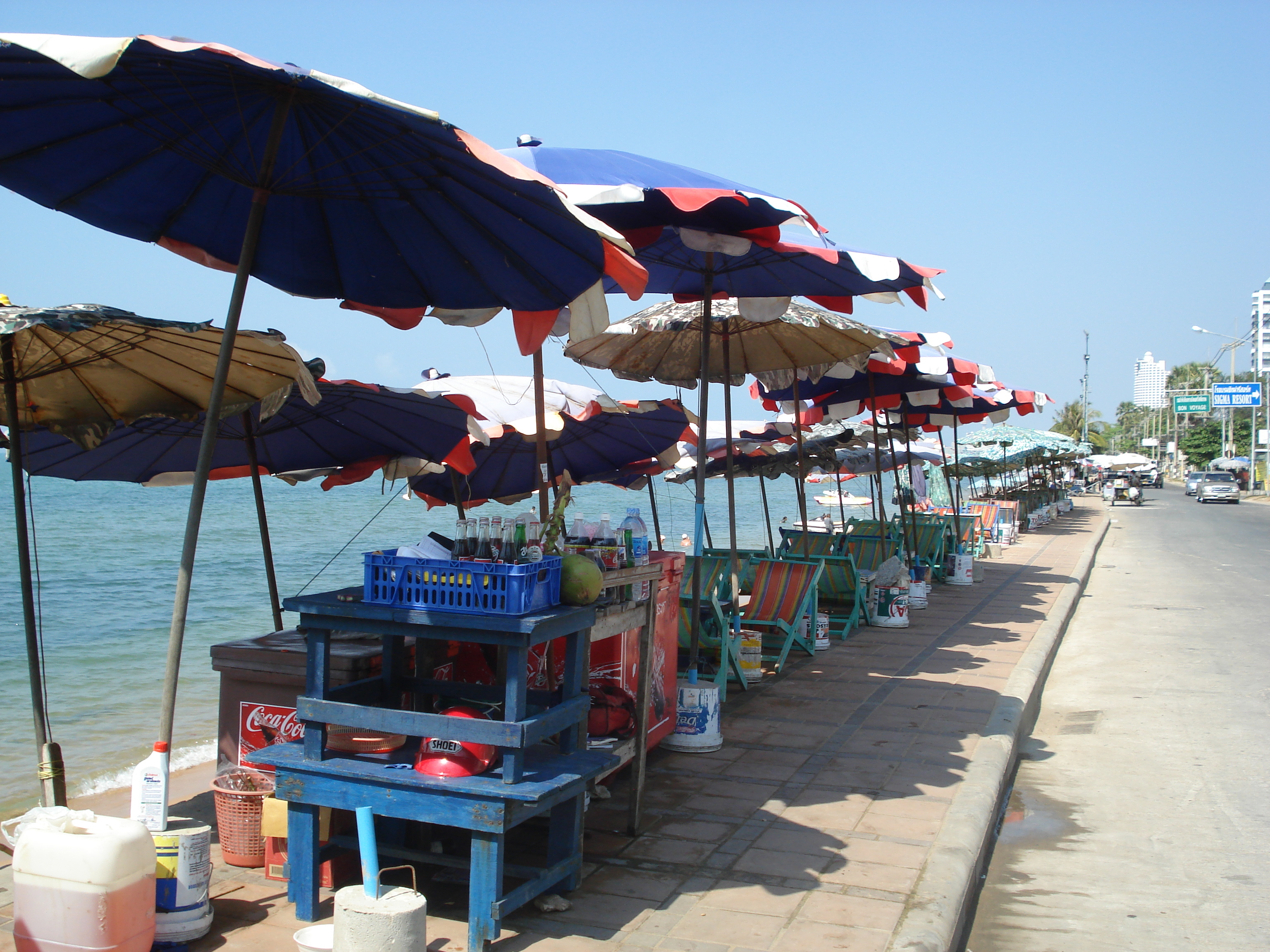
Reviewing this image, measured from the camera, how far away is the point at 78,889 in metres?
2.70

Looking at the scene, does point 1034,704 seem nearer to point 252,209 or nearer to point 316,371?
point 316,371

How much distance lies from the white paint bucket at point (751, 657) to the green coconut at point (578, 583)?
12.3 ft

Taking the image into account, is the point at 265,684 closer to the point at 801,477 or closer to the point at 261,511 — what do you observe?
the point at 261,511

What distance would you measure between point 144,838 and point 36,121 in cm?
230

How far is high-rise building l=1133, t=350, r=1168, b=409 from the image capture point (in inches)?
4198

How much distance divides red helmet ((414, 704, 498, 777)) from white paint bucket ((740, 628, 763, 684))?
399 cm

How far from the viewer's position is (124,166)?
359 cm

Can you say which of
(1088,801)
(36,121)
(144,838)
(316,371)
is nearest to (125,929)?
(144,838)

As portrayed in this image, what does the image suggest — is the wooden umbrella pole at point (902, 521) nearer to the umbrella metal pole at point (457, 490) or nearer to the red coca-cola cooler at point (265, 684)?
the umbrella metal pole at point (457, 490)

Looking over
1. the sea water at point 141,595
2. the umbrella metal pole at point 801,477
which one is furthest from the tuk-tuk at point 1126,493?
the umbrella metal pole at point 801,477

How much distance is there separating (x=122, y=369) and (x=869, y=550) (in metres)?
8.53

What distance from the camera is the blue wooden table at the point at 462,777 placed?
3.03 meters

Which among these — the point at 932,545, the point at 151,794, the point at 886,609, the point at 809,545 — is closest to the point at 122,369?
the point at 151,794

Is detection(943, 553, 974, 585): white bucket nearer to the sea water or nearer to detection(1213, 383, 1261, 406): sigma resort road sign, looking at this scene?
the sea water
